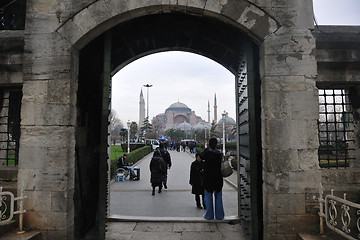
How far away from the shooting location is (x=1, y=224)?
3.28m

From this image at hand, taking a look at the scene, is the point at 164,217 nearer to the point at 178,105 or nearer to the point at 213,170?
the point at 213,170

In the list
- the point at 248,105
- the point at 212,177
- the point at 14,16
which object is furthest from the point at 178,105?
the point at 248,105

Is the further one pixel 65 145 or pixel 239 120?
pixel 239 120

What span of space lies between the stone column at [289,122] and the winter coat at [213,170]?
66.6 inches

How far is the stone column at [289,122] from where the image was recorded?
11.4 ft

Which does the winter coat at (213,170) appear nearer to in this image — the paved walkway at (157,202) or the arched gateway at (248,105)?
the paved walkway at (157,202)

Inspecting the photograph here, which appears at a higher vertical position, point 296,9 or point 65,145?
point 296,9

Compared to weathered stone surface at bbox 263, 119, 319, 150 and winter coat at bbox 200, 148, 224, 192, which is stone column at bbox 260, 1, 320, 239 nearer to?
weathered stone surface at bbox 263, 119, 319, 150

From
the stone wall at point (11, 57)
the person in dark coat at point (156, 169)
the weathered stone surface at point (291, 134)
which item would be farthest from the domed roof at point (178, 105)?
the weathered stone surface at point (291, 134)

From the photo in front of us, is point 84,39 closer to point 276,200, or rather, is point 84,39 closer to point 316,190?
point 276,200

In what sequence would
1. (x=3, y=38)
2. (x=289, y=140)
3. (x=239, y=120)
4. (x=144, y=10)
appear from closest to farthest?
(x=289, y=140), (x=144, y=10), (x=3, y=38), (x=239, y=120)

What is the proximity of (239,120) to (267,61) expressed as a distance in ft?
5.69

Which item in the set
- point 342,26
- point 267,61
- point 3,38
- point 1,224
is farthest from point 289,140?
point 3,38

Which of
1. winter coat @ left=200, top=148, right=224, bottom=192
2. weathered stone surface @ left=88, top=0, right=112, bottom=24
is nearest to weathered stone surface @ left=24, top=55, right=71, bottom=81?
weathered stone surface @ left=88, top=0, right=112, bottom=24
